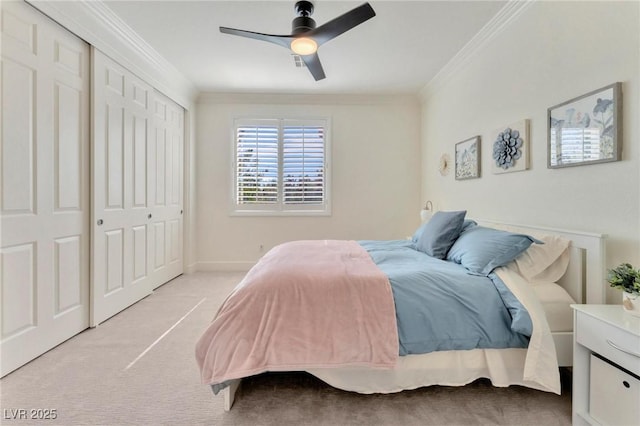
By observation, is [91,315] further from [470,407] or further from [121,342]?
[470,407]

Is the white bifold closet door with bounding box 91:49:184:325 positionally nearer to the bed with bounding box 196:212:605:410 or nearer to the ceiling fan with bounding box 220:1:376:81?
the ceiling fan with bounding box 220:1:376:81

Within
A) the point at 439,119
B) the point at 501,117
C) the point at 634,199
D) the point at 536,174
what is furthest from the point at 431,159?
the point at 634,199

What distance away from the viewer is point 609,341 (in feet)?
4.06

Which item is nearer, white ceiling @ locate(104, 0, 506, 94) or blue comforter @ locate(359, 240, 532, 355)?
blue comforter @ locate(359, 240, 532, 355)

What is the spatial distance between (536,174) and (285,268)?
2.02 meters

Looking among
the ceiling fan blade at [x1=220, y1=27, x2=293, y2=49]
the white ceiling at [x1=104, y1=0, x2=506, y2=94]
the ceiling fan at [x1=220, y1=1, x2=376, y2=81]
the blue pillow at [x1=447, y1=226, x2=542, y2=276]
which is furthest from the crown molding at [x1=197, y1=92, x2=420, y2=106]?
the blue pillow at [x1=447, y1=226, x2=542, y2=276]

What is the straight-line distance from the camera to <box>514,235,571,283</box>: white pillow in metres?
1.81

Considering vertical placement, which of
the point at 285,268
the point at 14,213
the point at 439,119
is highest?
the point at 439,119

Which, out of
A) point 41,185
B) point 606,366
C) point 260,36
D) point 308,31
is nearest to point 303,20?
point 308,31

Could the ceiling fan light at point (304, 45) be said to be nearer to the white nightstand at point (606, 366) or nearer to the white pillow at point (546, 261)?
the white pillow at point (546, 261)

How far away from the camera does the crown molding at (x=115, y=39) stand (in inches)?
86.9

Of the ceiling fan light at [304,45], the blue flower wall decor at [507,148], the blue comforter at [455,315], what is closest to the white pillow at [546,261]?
the blue comforter at [455,315]

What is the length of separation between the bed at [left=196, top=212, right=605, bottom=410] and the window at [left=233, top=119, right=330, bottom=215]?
2861 mm

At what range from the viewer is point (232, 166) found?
4.52 m
